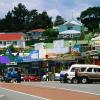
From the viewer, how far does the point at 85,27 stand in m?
146

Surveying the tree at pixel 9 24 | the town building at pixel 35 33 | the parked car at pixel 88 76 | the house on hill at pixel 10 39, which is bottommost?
the parked car at pixel 88 76

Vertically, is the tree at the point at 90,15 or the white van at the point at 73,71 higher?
the tree at the point at 90,15

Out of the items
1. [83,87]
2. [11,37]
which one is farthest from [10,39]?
[83,87]

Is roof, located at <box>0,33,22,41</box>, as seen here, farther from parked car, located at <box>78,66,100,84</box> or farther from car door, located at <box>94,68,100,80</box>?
parked car, located at <box>78,66,100,84</box>

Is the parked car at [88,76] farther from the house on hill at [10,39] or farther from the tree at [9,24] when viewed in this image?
the tree at [9,24]

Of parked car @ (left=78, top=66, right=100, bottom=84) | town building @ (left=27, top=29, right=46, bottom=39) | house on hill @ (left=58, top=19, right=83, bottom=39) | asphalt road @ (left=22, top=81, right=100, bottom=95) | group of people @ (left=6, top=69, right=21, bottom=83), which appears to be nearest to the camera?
asphalt road @ (left=22, top=81, right=100, bottom=95)

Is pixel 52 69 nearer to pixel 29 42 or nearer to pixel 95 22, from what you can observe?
pixel 29 42

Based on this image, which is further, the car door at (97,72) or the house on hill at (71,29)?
the house on hill at (71,29)

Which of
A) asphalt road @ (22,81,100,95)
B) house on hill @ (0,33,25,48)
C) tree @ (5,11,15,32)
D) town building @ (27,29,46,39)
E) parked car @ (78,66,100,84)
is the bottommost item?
asphalt road @ (22,81,100,95)

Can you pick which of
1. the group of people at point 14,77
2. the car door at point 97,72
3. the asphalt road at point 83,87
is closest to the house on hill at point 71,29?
the group of people at point 14,77

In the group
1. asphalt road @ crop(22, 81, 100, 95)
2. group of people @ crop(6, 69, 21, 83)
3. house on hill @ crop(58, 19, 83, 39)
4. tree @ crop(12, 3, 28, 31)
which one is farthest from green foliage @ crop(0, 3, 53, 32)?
asphalt road @ crop(22, 81, 100, 95)

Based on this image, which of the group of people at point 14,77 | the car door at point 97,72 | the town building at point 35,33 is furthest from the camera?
the town building at point 35,33

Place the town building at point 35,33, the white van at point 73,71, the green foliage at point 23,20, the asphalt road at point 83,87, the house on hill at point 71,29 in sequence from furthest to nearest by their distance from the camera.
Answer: the green foliage at point 23,20 < the town building at point 35,33 < the house on hill at point 71,29 < the white van at point 73,71 < the asphalt road at point 83,87

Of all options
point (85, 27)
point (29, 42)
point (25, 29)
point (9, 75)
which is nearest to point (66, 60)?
point (9, 75)
